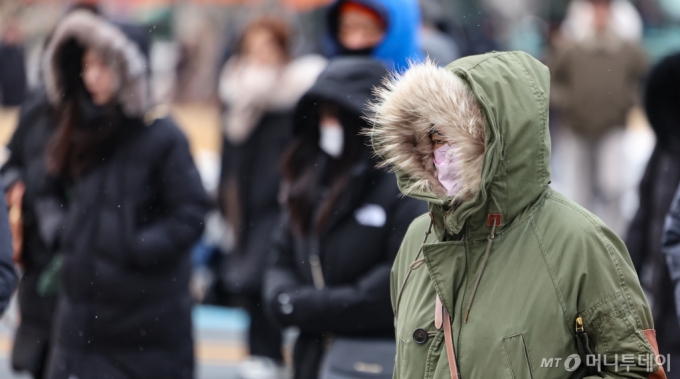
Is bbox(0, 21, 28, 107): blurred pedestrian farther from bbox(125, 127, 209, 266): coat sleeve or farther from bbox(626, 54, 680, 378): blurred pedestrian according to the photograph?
bbox(626, 54, 680, 378): blurred pedestrian

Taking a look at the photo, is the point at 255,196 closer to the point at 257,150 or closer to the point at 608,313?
the point at 257,150

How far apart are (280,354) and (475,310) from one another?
156 inches

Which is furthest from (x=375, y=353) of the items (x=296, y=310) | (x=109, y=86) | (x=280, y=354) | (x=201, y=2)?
(x=201, y=2)

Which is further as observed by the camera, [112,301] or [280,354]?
[280,354]

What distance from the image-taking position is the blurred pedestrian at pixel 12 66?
17.3 meters

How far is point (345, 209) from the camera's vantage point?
12.9 feet

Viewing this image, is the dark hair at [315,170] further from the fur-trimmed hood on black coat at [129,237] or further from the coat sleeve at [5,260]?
the coat sleeve at [5,260]

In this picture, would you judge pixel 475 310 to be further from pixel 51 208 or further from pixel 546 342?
pixel 51 208

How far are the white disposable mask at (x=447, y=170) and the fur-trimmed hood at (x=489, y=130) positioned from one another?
2cm

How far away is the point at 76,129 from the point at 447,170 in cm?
240

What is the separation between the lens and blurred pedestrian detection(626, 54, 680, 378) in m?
4.03

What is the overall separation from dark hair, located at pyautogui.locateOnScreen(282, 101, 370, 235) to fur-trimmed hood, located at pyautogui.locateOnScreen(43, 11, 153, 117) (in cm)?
70

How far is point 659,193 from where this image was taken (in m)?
4.34

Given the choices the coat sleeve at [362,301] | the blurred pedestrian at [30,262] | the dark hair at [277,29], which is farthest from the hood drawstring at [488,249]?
the dark hair at [277,29]
